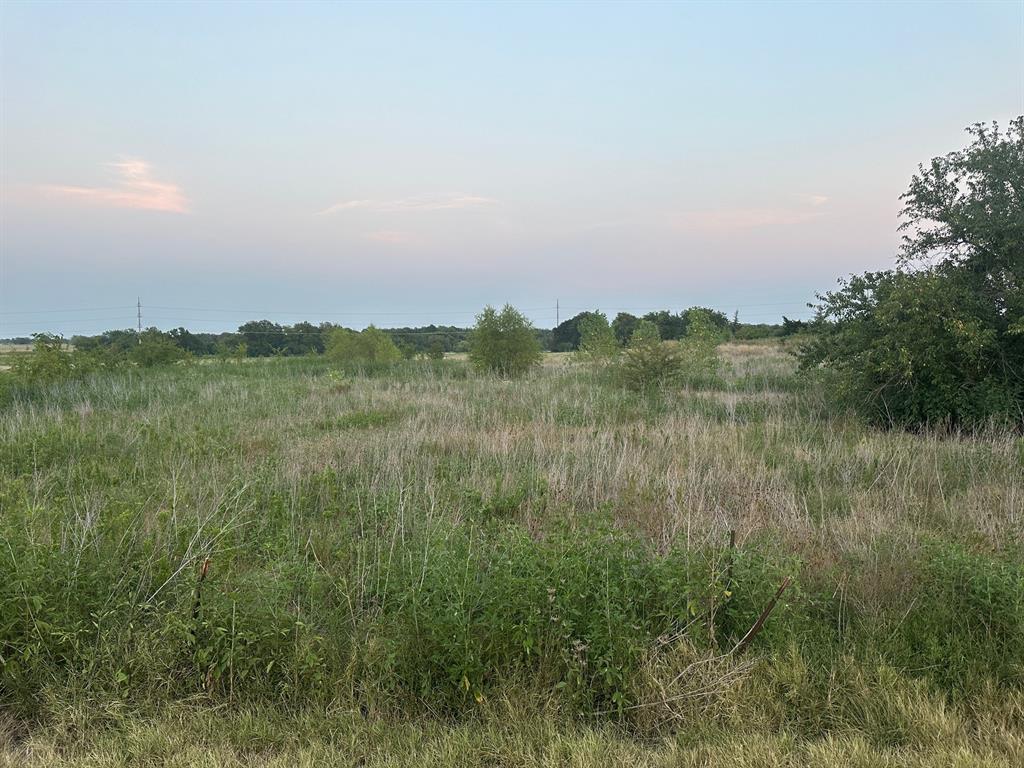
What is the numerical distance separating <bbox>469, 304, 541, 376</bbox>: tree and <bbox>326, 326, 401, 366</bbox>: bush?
6162 mm

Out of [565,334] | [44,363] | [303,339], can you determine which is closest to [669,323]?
[565,334]

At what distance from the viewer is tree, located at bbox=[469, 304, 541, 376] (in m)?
21.0

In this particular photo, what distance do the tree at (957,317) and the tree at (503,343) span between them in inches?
479

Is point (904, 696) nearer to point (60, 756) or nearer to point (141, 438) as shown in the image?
point (60, 756)

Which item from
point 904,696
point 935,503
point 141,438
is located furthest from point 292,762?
point 141,438

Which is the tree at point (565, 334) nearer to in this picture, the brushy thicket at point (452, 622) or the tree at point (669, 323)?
the tree at point (669, 323)

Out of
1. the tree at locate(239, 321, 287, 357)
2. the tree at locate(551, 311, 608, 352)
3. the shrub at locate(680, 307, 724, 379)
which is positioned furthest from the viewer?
the tree at locate(551, 311, 608, 352)

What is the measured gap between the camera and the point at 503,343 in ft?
68.9

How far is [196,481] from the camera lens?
220 inches

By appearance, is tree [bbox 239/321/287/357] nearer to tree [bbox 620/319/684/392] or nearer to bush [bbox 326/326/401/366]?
bush [bbox 326/326/401/366]

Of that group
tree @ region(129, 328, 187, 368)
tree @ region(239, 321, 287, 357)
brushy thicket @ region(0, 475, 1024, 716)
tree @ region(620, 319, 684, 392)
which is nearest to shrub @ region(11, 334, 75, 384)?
tree @ region(129, 328, 187, 368)

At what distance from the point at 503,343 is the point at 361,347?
8.52 metres

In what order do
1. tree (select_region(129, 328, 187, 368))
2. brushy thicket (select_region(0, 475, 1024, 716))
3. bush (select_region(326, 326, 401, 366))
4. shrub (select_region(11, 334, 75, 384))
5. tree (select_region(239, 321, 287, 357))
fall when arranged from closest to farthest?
1. brushy thicket (select_region(0, 475, 1024, 716))
2. shrub (select_region(11, 334, 75, 384))
3. tree (select_region(129, 328, 187, 368))
4. bush (select_region(326, 326, 401, 366))
5. tree (select_region(239, 321, 287, 357))

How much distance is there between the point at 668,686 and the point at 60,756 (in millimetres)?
2719
